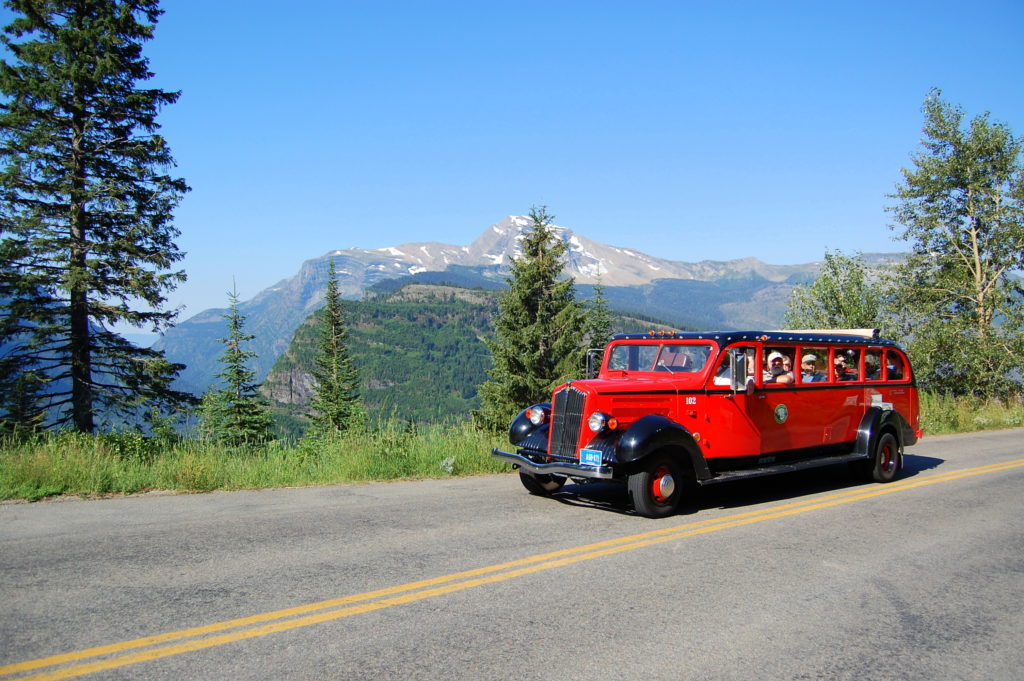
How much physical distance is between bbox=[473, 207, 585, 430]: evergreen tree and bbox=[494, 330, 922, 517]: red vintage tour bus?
24.9 m

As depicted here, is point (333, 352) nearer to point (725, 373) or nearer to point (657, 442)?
point (725, 373)

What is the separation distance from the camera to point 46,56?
64.5ft

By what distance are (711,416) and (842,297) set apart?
2105 cm

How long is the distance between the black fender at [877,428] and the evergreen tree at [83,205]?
1936 cm

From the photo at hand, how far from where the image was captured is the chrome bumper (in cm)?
738

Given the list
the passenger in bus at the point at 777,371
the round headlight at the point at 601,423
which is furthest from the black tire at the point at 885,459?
the round headlight at the point at 601,423

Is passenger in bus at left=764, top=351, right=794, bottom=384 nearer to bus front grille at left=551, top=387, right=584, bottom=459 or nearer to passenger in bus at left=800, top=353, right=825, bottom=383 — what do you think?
passenger in bus at left=800, top=353, right=825, bottom=383

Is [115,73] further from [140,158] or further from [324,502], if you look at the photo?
[324,502]

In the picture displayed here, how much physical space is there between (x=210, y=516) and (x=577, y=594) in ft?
13.3

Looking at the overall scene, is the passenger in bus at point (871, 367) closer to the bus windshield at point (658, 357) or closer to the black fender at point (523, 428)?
the bus windshield at point (658, 357)

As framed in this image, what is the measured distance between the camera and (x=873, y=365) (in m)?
10.7

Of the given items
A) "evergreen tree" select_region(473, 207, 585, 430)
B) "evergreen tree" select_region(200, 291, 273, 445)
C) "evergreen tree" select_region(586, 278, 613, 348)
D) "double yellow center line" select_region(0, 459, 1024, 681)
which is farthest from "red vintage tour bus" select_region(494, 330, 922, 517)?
"evergreen tree" select_region(586, 278, 613, 348)

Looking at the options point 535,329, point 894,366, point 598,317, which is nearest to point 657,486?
point 894,366

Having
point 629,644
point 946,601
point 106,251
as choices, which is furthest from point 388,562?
point 106,251
